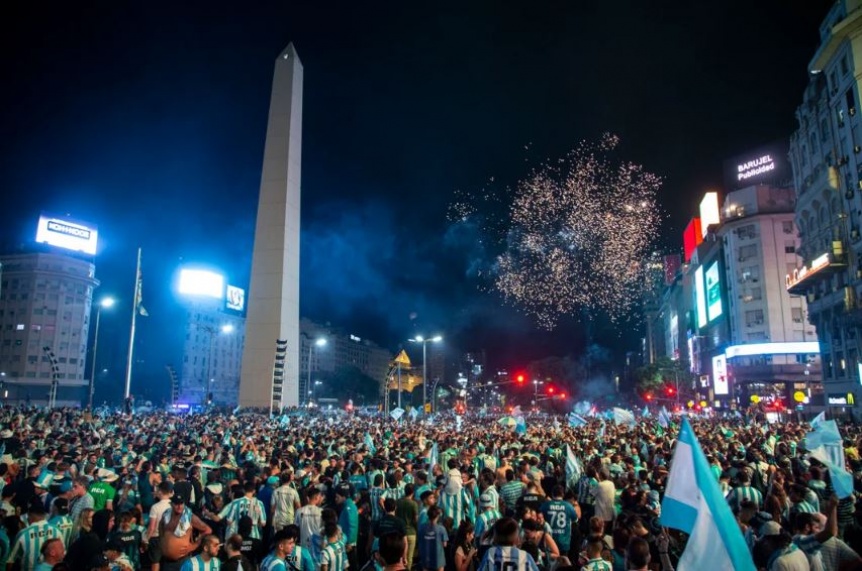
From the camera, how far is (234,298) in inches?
4156

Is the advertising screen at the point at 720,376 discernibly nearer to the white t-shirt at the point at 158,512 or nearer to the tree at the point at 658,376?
the tree at the point at 658,376

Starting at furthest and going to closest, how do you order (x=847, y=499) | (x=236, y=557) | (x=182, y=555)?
(x=847, y=499), (x=182, y=555), (x=236, y=557)

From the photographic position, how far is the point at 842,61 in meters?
51.8

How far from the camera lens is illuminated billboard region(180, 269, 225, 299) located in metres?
91.4

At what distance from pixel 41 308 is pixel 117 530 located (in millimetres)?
106517

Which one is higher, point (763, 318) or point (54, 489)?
point (763, 318)

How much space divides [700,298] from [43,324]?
105566mm

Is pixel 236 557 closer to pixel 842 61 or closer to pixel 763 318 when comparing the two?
pixel 842 61

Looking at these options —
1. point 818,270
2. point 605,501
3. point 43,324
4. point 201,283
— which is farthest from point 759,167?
point 43,324

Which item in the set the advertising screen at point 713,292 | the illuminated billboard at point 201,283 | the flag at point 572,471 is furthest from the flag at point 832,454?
the illuminated billboard at point 201,283

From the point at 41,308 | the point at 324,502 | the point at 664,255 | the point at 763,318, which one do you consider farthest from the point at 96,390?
the point at 664,255

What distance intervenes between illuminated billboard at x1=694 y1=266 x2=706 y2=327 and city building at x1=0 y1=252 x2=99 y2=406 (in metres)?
98.3

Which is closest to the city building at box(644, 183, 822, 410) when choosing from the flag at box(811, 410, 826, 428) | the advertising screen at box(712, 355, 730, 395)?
the advertising screen at box(712, 355, 730, 395)

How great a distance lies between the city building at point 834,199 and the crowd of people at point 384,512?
40190 millimetres
